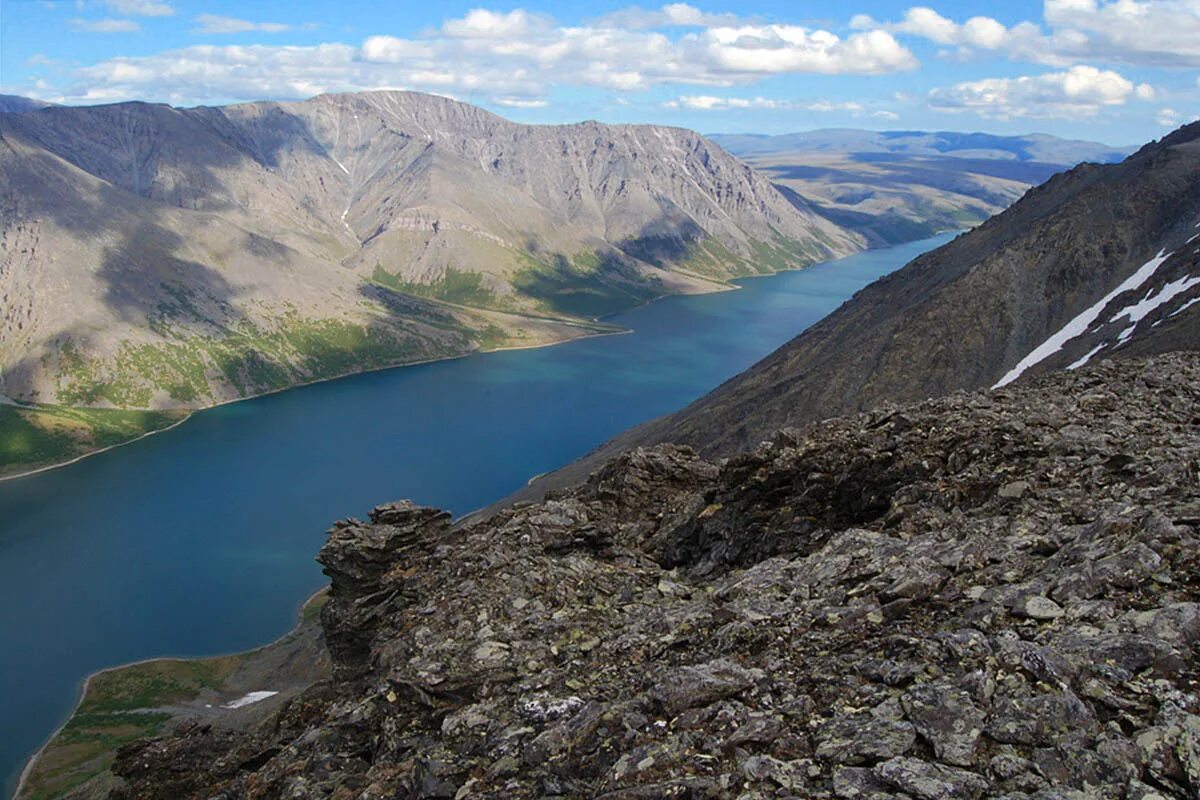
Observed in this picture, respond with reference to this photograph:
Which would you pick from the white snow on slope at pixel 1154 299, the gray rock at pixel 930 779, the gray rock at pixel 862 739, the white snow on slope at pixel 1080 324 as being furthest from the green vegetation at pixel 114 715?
the white snow on slope at pixel 1154 299

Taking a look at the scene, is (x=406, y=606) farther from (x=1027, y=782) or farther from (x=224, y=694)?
(x=224, y=694)

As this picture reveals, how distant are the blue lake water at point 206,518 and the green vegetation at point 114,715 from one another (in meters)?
2.76

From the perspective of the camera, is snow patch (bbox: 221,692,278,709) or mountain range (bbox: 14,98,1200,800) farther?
snow patch (bbox: 221,692,278,709)

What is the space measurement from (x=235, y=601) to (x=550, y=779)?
102681 millimetres

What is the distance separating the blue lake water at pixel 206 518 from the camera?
9538 centimetres

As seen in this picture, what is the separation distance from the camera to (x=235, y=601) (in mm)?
105625

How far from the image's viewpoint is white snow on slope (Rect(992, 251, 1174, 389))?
88.9 m

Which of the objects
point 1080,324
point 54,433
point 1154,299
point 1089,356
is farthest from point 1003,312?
point 54,433

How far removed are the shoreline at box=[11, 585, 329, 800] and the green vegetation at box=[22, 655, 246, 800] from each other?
0.43 m

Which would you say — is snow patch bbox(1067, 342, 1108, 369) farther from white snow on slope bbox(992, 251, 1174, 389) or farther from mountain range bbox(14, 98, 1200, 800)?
mountain range bbox(14, 98, 1200, 800)

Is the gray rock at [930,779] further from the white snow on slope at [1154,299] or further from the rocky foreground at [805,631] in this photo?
the white snow on slope at [1154,299]

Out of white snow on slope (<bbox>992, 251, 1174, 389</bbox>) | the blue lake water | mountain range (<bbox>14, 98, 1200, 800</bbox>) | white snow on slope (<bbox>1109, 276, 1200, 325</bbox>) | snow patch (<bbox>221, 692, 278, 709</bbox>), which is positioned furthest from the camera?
the blue lake water

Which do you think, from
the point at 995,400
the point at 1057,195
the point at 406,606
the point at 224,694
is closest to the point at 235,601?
the point at 224,694

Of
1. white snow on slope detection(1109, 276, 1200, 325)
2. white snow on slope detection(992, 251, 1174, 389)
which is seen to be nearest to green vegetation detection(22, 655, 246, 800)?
white snow on slope detection(992, 251, 1174, 389)
